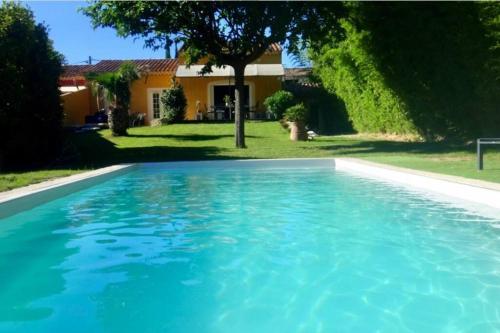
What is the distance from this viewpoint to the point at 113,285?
4777mm

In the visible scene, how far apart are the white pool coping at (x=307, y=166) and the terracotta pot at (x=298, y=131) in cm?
591

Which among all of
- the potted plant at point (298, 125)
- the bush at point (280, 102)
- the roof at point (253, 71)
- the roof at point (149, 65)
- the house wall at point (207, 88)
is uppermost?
the roof at point (149, 65)

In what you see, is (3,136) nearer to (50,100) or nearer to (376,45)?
(50,100)

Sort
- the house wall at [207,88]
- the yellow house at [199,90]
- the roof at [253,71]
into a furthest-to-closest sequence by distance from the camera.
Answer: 1. the house wall at [207,88]
2. the yellow house at [199,90]
3. the roof at [253,71]

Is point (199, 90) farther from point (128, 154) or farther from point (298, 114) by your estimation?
point (128, 154)

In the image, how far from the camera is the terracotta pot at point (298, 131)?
67.2ft

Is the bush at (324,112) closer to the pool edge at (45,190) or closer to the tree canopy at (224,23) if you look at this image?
the tree canopy at (224,23)

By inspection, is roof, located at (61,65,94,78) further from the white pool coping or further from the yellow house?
the white pool coping

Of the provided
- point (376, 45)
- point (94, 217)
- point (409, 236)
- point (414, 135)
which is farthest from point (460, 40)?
point (94, 217)

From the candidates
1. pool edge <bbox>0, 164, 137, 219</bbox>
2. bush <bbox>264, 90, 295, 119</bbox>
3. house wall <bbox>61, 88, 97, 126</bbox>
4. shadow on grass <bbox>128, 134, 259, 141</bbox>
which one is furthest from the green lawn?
house wall <bbox>61, 88, 97, 126</bbox>

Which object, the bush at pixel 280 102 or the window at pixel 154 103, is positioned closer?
the bush at pixel 280 102

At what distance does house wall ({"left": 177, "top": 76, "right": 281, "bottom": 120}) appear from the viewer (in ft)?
105

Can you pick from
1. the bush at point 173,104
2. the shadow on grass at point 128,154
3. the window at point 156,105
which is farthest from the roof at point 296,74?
the shadow on grass at point 128,154

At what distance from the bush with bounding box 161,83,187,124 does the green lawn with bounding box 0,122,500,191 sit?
11.0 feet
